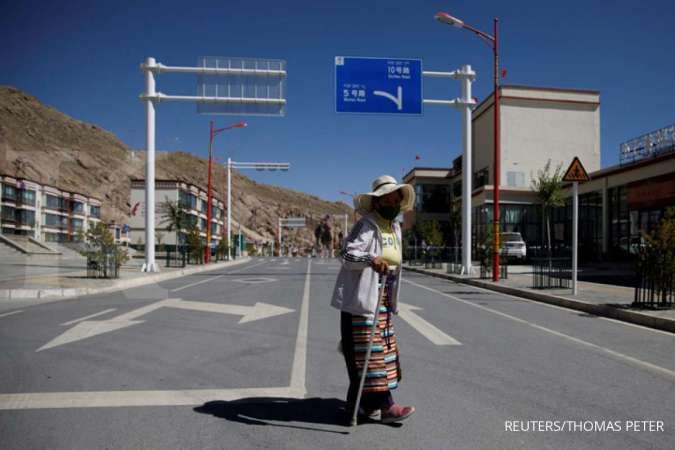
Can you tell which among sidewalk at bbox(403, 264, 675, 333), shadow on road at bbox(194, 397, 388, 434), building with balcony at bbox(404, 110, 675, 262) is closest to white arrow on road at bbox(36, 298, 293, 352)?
shadow on road at bbox(194, 397, 388, 434)

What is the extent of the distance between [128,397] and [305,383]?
5.14ft

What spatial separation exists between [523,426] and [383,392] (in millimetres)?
1061

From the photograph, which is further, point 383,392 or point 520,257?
point 520,257

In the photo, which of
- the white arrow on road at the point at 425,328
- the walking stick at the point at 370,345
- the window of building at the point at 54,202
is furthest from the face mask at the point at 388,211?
the window of building at the point at 54,202

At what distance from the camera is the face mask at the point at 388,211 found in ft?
13.2

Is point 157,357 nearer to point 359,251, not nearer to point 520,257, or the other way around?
point 359,251

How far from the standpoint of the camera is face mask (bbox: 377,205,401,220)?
4.02 metres

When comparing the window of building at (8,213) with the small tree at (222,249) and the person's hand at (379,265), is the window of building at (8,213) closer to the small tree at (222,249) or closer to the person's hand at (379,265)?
the small tree at (222,249)

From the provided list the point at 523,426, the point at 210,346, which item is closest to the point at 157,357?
the point at 210,346

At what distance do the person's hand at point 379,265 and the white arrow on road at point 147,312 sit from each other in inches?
195

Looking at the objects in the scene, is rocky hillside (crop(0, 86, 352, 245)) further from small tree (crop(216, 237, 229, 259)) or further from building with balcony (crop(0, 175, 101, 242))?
small tree (crop(216, 237, 229, 259))

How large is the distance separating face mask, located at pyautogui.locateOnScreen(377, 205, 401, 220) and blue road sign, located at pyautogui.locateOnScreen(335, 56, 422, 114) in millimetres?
15923

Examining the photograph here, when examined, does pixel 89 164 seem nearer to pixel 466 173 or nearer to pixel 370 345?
pixel 466 173

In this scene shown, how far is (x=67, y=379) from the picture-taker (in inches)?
199
